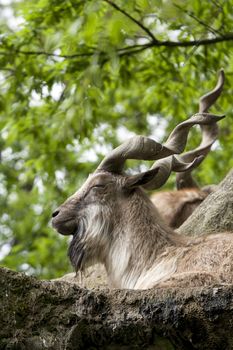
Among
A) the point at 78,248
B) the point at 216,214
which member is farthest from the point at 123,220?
the point at 216,214

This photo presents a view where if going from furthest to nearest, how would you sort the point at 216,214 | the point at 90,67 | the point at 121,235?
1. the point at 90,67
2. the point at 216,214
3. the point at 121,235

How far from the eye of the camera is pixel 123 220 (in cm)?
821

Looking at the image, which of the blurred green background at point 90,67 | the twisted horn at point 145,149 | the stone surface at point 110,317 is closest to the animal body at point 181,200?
the blurred green background at point 90,67

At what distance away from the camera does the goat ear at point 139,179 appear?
8.22 metres

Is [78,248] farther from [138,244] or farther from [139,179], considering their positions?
[139,179]

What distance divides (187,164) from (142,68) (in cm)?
499

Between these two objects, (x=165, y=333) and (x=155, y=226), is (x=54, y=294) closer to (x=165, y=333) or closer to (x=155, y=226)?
(x=165, y=333)

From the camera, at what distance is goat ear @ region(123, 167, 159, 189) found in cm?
822

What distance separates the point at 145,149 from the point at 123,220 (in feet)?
2.23

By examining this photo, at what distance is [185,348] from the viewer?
4637 millimetres

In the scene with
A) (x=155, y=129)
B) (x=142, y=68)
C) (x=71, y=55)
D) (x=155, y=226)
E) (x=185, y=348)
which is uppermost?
(x=185, y=348)

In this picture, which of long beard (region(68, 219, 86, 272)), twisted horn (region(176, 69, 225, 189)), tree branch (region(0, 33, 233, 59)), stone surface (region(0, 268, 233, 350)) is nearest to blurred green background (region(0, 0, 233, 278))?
tree branch (region(0, 33, 233, 59))

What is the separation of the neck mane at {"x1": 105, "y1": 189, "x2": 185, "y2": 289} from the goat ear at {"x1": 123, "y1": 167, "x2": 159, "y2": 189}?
9 cm

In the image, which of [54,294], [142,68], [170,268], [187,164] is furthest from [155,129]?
[54,294]
